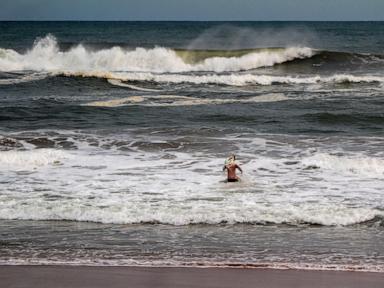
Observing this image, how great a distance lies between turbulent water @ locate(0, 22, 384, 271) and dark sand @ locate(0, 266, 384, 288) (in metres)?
0.33

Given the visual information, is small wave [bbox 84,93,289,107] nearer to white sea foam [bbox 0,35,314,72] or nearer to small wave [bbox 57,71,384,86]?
small wave [bbox 57,71,384,86]

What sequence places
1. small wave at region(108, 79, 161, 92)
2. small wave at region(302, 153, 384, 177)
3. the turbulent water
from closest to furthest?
the turbulent water < small wave at region(302, 153, 384, 177) < small wave at region(108, 79, 161, 92)

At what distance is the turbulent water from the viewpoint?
9.48 m

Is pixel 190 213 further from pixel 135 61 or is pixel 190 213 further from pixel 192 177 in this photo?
pixel 135 61

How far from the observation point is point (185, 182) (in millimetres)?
13086

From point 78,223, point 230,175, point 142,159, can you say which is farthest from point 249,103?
Answer: point 78,223

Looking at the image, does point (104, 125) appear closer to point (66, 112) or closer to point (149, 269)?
point (66, 112)

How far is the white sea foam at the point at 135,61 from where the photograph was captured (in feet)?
134

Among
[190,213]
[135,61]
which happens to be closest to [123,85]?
[135,61]

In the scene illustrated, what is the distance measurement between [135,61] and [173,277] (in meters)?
34.6

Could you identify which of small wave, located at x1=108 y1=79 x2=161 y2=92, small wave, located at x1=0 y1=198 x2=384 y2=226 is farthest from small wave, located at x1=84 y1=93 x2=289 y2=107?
small wave, located at x1=0 y1=198 x2=384 y2=226

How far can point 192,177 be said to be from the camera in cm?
1350

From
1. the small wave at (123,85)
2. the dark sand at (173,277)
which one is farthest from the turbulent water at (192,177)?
the small wave at (123,85)

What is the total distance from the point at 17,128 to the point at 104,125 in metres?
2.23
